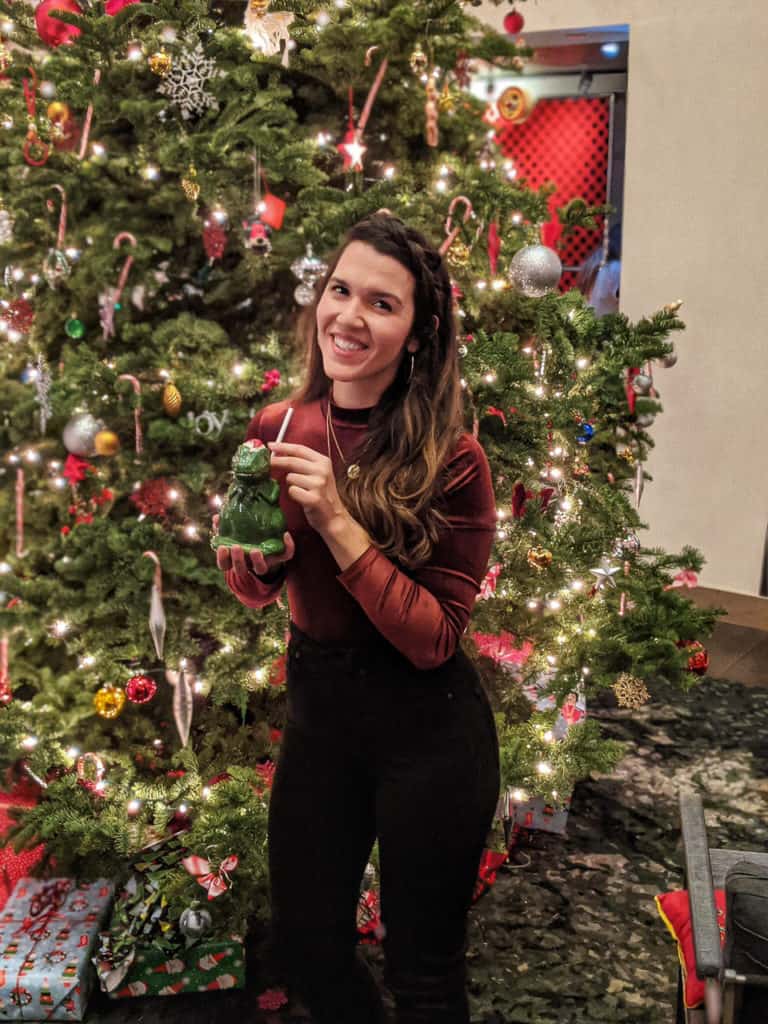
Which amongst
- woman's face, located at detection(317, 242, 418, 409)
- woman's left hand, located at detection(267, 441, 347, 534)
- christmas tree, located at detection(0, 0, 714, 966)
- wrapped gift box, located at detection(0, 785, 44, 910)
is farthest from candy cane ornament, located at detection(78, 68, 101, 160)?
wrapped gift box, located at detection(0, 785, 44, 910)

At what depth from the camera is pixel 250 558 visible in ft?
4.91

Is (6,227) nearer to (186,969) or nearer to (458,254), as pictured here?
(458,254)

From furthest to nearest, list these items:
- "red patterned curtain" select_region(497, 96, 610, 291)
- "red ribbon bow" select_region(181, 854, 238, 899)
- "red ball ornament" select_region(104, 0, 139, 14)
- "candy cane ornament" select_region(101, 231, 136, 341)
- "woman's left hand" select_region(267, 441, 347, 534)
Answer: "red patterned curtain" select_region(497, 96, 610, 291) → "candy cane ornament" select_region(101, 231, 136, 341) → "red ball ornament" select_region(104, 0, 139, 14) → "red ribbon bow" select_region(181, 854, 238, 899) → "woman's left hand" select_region(267, 441, 347, 534)

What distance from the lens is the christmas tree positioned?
248cm

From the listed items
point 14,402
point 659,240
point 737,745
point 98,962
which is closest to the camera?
point 98,962

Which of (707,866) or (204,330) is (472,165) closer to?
(204,330)

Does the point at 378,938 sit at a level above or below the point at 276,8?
below

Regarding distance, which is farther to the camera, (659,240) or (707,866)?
(659,240)

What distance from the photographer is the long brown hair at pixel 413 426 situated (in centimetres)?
147

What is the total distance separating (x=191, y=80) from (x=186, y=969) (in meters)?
2.27

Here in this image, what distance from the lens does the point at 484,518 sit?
1542 mm

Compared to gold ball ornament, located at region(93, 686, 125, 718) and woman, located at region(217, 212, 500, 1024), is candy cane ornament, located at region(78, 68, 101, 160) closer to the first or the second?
woman, located at region(217, 212, 500, 1024)

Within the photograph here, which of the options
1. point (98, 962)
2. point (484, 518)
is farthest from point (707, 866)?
point (98, 962)

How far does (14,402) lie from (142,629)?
31.6 inches
